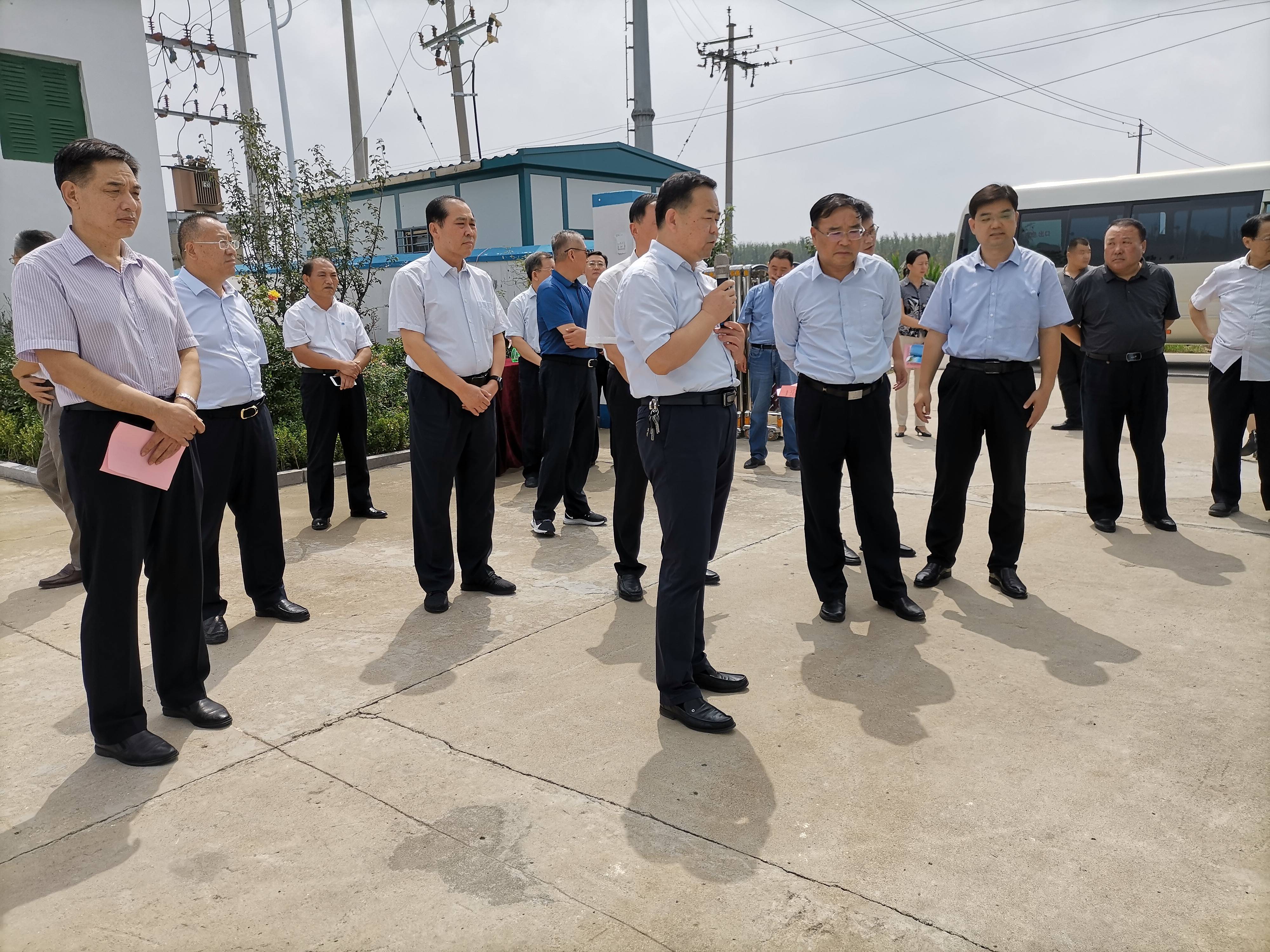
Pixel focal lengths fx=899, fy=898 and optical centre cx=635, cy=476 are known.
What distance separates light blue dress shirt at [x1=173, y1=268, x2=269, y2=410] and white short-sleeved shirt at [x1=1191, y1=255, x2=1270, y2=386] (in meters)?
5.59

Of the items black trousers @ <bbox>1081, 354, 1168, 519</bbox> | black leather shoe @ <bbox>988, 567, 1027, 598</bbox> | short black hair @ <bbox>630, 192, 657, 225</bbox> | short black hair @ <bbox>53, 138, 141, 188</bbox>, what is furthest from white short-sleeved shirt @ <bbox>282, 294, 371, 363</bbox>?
black trousers @ <bbox>1081, 354, 1168, 519</bbox>

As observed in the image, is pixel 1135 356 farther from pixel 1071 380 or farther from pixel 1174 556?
pixel 1071 380

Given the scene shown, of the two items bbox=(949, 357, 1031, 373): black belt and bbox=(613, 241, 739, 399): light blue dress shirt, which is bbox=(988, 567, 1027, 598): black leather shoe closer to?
bbox=(949, 357, 1031, 373): black belt

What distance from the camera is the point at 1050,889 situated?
2277 mm

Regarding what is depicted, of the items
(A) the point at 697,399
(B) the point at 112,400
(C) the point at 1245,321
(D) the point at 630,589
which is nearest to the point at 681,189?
(A) the point at 697,399

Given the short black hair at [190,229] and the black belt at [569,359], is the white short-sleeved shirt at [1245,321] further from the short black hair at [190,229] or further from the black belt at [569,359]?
the short black hair at [190,229]

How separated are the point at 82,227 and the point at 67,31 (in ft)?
31.7

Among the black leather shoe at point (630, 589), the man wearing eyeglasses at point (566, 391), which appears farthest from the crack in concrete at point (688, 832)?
the man wearing eyeglasses at point (566, 391)

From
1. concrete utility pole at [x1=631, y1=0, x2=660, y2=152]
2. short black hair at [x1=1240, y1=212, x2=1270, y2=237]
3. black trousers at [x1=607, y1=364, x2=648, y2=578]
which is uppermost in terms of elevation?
concrete utility pole at [x1=631, y1=0, x2=660, y2=152]

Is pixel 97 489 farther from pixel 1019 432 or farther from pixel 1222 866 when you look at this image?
pixel 1019 432

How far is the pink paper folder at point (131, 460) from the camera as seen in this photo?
290 cm

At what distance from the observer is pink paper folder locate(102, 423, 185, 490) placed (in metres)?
2.90

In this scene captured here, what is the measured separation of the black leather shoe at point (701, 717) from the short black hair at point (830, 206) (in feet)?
7.52

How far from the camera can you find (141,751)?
3.04m
